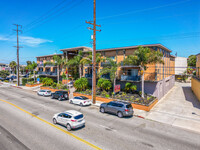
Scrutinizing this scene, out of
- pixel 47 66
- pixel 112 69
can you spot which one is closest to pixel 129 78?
pixel 112 69

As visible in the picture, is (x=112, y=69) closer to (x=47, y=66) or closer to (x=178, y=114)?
(x=178, y=114)

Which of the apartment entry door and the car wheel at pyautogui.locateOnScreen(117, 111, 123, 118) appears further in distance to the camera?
the apartment entry door

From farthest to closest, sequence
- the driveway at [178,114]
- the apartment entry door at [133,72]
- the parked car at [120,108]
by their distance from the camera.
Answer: the apartment entry door at [133,72] → the parked car at [120,108] → the driveway at [178,114]

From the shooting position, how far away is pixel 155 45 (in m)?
24.5

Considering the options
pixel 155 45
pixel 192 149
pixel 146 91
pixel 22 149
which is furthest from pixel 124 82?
pixel 22 149

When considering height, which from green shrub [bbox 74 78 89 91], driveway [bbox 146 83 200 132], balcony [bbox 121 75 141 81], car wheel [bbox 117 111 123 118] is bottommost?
driveway [bbox 146 83 200 132]

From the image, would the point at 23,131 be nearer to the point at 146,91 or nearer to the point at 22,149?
the point at 22,149

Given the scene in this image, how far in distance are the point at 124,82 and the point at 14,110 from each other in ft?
65.5

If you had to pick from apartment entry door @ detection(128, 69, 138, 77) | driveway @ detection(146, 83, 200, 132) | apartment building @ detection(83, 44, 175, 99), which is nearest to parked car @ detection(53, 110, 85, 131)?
driveway @ detection(146, 83, 200, 132)

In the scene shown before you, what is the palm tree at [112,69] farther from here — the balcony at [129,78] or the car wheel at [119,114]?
the car wheel at [119,114]

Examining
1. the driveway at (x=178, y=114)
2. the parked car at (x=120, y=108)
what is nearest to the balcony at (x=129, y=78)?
the driveway at (x=178, y=114)

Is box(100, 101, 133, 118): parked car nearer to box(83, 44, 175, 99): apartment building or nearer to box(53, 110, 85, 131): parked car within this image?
box(53, 110, 85, 131): parked car

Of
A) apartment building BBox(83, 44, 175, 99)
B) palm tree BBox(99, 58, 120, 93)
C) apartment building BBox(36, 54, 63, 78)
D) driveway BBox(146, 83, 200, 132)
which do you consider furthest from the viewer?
apartment building BBox(36, 54, 63, 78)

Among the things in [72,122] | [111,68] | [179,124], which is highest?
[111,68]
